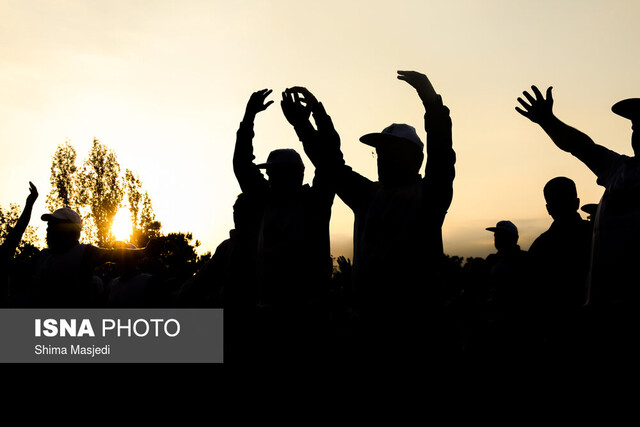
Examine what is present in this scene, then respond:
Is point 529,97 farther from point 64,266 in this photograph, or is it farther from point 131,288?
point 131,288

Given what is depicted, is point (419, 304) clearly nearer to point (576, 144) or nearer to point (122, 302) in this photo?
point (576, 144)

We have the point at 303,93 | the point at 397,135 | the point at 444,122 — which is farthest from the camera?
A: the point at 303,93

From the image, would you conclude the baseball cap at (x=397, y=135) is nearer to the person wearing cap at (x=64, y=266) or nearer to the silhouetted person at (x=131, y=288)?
the person wearing cap at (x=64, y=266)

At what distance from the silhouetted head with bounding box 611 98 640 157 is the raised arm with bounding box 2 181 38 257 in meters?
5.69

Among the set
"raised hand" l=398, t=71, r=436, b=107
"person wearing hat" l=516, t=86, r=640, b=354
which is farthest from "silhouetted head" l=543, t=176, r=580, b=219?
"raised hand" l=398, t=71, r=436, b=107

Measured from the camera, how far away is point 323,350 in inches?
208

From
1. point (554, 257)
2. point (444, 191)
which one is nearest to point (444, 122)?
point (444, 191)

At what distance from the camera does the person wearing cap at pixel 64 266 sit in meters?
6.84

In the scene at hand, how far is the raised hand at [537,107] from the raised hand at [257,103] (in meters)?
2.38

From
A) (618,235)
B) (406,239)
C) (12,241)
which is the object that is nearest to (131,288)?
(12,241)

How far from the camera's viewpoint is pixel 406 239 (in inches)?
154

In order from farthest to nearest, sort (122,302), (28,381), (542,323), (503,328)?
(122,302) → (503,328) → (28,381) → (542,323)

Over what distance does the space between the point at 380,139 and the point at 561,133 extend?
1235mm

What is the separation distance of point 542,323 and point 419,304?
2.30m
